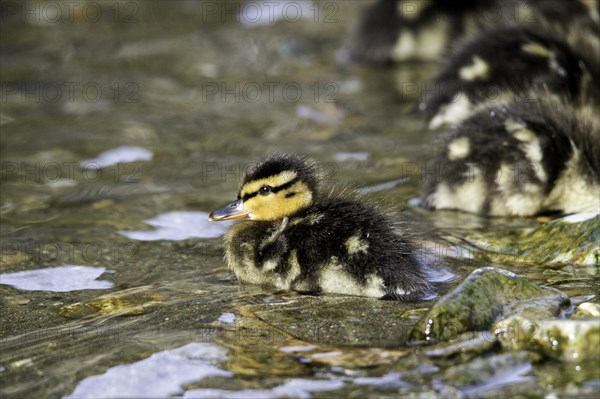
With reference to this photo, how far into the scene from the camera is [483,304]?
294cm

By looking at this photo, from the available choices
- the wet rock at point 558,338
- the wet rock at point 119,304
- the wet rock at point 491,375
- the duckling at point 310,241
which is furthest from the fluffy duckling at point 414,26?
the wet rock at point 491,375

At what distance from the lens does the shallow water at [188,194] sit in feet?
9.00

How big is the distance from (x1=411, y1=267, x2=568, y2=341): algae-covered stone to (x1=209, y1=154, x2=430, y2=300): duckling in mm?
326

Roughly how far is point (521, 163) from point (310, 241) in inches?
47.8

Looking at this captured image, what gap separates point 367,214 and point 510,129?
1070 millimetres

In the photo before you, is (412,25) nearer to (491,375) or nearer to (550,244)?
(550,244)

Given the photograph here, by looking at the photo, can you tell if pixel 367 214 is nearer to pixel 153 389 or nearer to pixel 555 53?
pixel 153 389

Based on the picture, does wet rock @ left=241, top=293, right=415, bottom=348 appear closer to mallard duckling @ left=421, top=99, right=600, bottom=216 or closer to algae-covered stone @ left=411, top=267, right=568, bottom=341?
algae-covered stone @ left=411, top=267, right=568, bottom=341

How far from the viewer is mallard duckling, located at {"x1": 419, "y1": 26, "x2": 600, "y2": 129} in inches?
201

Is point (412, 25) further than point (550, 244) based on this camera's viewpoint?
Yes

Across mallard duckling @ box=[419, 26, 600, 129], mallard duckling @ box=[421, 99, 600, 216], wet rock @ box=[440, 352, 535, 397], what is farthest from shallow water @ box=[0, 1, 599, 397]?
mallard duckling @ box=[419, 26, 600, 129]

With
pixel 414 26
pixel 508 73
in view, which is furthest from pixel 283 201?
pixel 414 26

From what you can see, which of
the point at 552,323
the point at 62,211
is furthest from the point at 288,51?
the point at 552,323

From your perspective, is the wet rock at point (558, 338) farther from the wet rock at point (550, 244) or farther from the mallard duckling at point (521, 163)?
the mallard duckling at point (521, 163)
